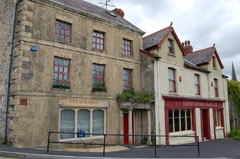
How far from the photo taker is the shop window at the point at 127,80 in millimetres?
15330

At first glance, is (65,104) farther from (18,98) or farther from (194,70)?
(194,70)

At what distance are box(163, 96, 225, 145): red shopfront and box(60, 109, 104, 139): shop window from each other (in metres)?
5.17

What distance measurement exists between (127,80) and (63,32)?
5.74 meters

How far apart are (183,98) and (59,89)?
10.0 meters

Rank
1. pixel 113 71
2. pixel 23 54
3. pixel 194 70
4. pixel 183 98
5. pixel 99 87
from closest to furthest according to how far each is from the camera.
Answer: pixel 23 54 < pixel 99 87 < pixel 113 71 < pixel 183 98 < pixel 194 70

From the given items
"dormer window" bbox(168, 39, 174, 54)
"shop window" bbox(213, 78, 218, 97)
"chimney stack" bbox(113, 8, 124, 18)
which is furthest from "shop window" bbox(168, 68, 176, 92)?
"chimney stack" bbox(113, 8, 124, 18)

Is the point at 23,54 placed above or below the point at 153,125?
above

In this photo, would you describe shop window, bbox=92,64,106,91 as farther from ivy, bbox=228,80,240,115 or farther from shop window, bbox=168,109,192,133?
Result: ivy, bbox=228,80,240,115

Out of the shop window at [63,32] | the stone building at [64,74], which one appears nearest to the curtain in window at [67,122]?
the stone building at [64,74]

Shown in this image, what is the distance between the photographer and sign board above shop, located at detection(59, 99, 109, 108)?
11.8 m

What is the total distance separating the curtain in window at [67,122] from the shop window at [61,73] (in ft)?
4.99

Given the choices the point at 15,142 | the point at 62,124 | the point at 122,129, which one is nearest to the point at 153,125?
the point at 122,129

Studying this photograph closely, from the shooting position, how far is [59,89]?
11.8 metres

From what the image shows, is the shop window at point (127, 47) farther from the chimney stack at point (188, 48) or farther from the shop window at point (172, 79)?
the chimney stack at point (188, 48)
